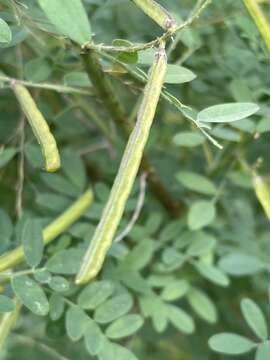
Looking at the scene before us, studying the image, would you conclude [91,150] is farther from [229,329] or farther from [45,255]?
[229,329]

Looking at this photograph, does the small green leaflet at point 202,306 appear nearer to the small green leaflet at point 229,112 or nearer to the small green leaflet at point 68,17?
the small green leaflet at point 229,112

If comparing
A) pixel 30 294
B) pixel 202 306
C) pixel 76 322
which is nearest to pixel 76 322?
pixel 76 322

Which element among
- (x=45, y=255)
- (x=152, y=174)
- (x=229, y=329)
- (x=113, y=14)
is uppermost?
(x=113, y=14)

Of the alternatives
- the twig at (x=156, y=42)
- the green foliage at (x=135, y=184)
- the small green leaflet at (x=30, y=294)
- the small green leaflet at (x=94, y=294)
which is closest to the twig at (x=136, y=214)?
the green foliage at (x=135, y=184)

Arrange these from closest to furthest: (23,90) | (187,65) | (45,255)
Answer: (23,90) → (45,255) → (187,65)

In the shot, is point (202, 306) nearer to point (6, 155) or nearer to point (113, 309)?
point (113, 309)

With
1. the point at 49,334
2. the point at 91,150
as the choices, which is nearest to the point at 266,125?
the point at 91,150
